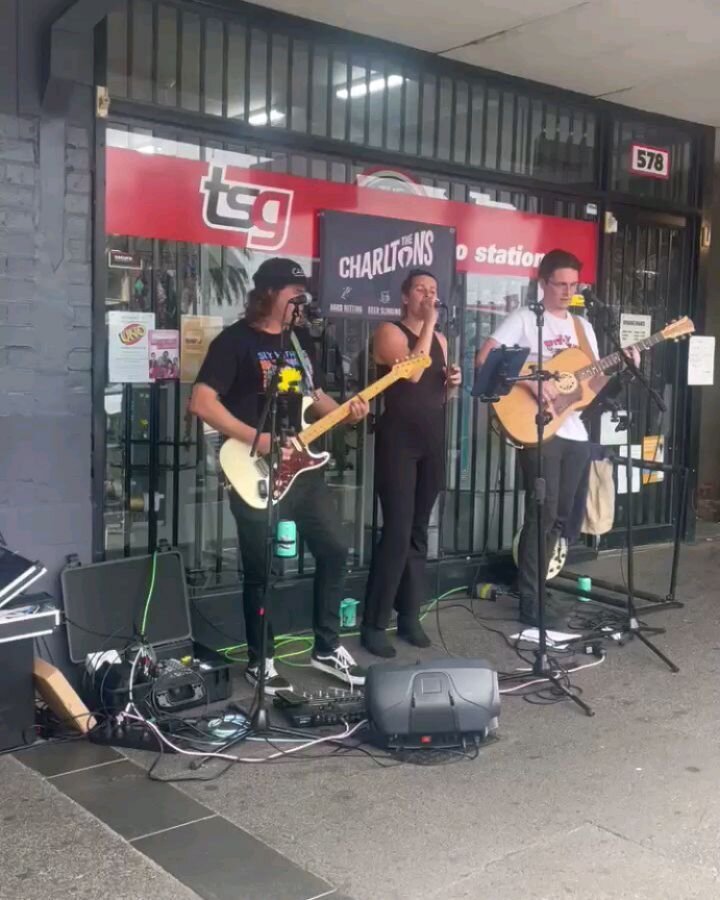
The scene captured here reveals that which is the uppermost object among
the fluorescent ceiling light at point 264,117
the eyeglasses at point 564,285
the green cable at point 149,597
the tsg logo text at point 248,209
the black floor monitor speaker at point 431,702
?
the fluorescent ceiling light at point 264,117

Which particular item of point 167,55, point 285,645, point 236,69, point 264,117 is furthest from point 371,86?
point 285,645

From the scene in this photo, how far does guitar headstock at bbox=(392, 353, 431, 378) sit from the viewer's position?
15.1 feet

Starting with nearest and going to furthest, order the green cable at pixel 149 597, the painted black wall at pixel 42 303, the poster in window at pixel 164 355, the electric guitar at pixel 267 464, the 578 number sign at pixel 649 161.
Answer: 1. the painted black wall at pixel 42 303
2. the electric guitar at pixel 267 464
3. the green cable at pixel 149 597
4. the poster in window at pixel 164 355
5. the 578 number sign at pixel 649 161

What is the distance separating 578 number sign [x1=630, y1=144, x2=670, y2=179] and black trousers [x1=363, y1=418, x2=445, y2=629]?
10.3ft

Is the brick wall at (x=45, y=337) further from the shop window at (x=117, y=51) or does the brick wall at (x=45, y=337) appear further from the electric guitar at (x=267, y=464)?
the electric guitar at (x=267, y=464)

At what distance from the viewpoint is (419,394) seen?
480 cm

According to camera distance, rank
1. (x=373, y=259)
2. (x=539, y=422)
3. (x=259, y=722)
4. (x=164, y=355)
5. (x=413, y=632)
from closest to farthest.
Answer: (x=259, y=722)
(x=539, y=422)
(x=164, y=355)
(x=413, y=632)
(x=373, y=259)

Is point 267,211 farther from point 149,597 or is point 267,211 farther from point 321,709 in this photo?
point 321,709

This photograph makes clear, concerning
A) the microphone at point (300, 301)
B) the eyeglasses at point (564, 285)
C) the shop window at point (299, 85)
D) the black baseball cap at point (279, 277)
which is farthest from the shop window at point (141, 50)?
the eyeglasses at point (564, 285)

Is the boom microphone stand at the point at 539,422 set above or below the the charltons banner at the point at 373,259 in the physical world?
below

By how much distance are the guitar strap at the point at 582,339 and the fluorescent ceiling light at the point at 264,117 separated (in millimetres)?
1893

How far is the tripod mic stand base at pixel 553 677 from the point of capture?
4.18 m

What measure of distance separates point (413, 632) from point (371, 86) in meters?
2.96

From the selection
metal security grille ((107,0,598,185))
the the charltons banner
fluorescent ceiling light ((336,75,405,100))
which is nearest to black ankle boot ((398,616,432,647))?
the the charltons banner
